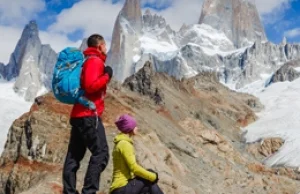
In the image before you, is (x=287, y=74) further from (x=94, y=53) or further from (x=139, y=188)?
(x=139, y=188)

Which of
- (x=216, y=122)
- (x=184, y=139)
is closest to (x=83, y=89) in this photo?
(x=184, y=139)

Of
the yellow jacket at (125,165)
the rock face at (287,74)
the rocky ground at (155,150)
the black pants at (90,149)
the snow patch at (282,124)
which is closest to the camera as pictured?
the yellow jacket at (125,165)

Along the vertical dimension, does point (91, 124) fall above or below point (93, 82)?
below

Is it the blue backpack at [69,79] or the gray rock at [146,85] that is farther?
the gray rock at [146,85]

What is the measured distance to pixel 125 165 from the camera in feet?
32.0

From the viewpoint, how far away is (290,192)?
32.4m

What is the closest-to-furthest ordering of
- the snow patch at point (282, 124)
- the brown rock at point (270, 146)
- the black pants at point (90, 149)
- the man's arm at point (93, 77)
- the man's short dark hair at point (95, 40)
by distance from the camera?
the man's arm at point (93, 77) → the black pants at point (90, 149) → the man's short dark hair at point (95, 40) → the snow patch at point (282, 124) → the brown rock at point (270, 146)

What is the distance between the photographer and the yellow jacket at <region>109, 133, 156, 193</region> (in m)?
9.59

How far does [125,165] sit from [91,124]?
0.93m

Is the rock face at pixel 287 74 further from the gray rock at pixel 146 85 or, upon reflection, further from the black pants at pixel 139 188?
the black pants at pixel 139 188

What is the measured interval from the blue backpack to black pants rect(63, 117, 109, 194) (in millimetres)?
350

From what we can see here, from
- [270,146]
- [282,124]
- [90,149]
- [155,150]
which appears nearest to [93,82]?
[90,149]

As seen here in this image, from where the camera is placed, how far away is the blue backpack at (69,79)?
9.52 m

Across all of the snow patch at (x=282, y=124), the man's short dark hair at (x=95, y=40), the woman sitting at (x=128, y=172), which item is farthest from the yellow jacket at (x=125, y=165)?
the snow patch at (x=282, y=124)
